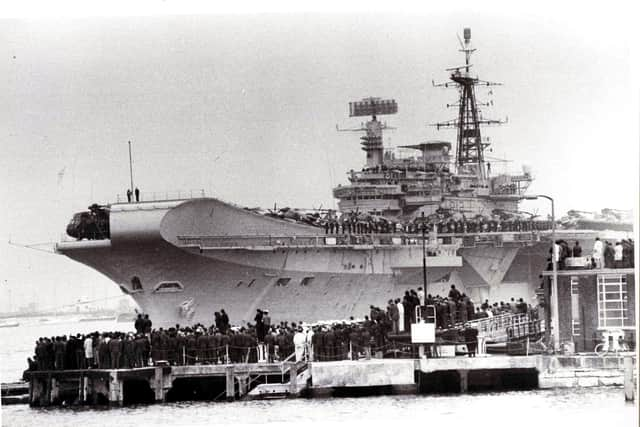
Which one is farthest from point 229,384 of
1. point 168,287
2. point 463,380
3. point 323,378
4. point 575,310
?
point 168,287

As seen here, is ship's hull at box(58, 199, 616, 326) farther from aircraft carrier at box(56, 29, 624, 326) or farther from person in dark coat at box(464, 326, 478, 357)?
person in dark coat at box(464, 326, 478, 357)

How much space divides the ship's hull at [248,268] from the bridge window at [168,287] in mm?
36

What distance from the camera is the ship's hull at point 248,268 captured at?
37094 millimetres

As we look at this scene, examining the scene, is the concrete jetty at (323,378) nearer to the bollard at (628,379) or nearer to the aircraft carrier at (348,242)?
the bollard at (628,379)

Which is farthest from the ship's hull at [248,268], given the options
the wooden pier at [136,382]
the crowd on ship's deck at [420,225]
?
the wooden pier at [136,382]

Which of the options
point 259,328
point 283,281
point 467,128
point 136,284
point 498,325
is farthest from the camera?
point 467,128

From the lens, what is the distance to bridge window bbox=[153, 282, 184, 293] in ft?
126

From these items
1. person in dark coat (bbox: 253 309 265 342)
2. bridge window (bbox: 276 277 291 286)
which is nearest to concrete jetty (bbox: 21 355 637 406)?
person in dark coat (bbox: 253 309 265 342)

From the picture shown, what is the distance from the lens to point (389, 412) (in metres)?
25.4

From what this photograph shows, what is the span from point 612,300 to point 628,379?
3.56m

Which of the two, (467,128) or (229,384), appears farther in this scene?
(467,128)

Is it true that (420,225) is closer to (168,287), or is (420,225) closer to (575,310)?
(168,287)

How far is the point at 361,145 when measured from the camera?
1889 inches

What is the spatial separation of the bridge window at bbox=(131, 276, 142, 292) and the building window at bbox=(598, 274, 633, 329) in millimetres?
17234
